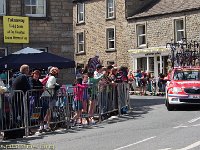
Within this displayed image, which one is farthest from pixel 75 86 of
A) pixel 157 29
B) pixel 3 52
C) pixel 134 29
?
pixel 134 29

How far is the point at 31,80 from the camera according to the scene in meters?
14.1

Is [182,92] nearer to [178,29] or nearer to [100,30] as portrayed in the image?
[178,29]

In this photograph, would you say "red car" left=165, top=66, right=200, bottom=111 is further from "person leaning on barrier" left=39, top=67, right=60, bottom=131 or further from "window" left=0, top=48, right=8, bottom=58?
"window" left=0, top=48, right=8, bottom=58

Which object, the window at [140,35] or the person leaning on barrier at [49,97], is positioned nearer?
the person leaning on barrier at [49,97]

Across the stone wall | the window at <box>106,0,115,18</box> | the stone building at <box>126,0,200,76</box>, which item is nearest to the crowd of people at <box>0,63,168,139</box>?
the stone building at <box>126,0,200,76</box>

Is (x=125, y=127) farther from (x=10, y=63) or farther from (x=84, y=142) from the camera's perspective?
(x=10, y=63)

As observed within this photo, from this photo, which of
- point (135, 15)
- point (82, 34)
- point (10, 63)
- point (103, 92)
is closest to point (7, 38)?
point (10, 63)

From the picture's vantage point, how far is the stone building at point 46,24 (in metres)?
22.8

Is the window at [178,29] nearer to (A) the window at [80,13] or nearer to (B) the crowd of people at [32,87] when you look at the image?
(A) the window at [80,13]

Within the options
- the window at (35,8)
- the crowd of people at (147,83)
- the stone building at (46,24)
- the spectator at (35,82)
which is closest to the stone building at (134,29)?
the crowd of people at (147,83)

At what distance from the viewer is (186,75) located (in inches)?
786

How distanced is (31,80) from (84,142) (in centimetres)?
334

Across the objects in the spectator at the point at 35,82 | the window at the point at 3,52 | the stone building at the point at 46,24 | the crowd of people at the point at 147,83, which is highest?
the stone building at the point at 46,24

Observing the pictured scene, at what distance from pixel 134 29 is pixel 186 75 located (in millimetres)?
21605
